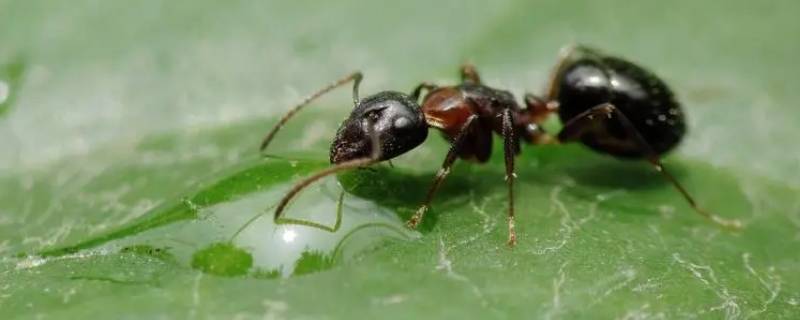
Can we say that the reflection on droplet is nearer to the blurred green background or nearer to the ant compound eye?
the blurred green background

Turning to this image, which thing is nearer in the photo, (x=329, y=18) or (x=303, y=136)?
(x=303, y=136)

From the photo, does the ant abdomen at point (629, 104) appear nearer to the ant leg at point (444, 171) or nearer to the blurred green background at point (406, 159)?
the blurred green background at point (406, 159)

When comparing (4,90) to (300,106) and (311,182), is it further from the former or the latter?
(311,182)

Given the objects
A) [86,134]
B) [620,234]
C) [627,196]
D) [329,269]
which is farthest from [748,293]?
[86,134]

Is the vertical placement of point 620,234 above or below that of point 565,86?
below

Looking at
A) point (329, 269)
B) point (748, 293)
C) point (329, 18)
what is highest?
point (329, 18)

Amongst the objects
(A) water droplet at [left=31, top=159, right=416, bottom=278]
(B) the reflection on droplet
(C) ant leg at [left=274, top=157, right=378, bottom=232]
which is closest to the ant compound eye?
(C) ant leg at [left=274, top=157, right=378, bottom=232]

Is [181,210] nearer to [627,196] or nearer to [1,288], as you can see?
[1,288]

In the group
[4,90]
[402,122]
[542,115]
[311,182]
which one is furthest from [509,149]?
[4,90]
